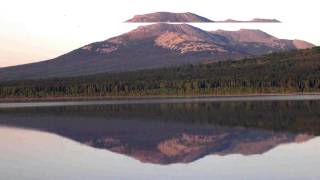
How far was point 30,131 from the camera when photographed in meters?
31.9

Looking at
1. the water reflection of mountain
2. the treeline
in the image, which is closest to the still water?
the water reflection of mountain

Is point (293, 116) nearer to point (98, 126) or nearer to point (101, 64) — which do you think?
point (98, 126)

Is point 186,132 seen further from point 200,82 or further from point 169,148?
point 200,82

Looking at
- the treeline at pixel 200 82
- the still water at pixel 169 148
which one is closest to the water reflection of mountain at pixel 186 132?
the still water at pixel 169 148

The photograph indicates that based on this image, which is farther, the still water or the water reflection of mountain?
the water reflection of mountain

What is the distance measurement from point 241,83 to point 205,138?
63461 millimetres

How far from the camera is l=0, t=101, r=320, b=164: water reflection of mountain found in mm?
22156

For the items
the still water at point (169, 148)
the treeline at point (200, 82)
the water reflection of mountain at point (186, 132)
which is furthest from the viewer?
the treeline at point (200, 82)

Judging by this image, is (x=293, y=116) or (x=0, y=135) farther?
(x=293, y=116)

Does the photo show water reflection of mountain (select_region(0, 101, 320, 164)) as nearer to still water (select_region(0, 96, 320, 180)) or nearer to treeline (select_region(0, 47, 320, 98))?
still water (select_region(0, 96, 320, 180))

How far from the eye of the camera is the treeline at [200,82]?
86875 mm

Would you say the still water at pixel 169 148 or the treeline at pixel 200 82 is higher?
the still water at pixel 169 148

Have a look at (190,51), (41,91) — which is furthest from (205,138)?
(190,51)

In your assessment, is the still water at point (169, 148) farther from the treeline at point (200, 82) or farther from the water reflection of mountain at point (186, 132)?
the treeline at point (200, 82)
